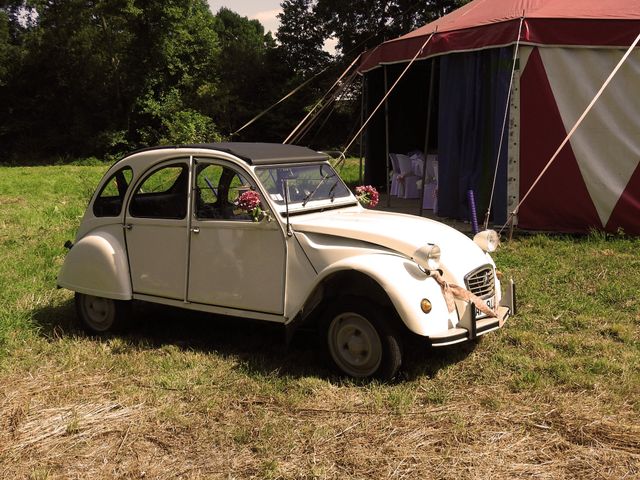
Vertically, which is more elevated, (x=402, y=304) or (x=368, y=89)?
(x=368, y=89)

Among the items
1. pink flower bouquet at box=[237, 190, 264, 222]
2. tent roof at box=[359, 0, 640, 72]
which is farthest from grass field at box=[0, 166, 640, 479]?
tent roof at box=[359, 0, 640, 72]

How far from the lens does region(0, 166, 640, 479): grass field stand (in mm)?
3564

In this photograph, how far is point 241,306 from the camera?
16.3 ft

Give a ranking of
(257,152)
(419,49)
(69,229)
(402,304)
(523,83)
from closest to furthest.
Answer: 1. (402,304)
2. (257,152)
3. (523,83)
4. (419,49)
5. (69,229)

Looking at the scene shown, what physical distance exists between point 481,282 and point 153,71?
32.9m

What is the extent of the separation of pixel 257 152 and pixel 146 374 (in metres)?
1.99

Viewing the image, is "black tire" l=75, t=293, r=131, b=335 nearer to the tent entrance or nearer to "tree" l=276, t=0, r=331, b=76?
the tent entrance

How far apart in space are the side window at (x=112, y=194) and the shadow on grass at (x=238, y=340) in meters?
0.92

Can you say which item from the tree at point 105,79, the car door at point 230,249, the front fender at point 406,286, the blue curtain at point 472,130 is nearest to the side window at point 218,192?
the car door at point 230,249

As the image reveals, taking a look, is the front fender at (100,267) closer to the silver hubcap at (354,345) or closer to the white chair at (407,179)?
the silver hubcap at (354,345)

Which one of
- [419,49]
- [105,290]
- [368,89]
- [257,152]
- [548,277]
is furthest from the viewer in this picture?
[368,89]

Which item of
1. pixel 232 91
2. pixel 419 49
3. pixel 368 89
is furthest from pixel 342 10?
pixel 419 49

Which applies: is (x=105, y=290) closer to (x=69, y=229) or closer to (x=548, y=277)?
(x=548, y=277)

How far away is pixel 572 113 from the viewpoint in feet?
28.9
